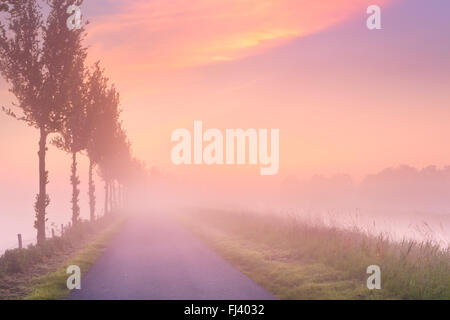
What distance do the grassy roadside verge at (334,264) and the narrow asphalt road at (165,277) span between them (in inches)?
31.0

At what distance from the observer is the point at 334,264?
13.0m

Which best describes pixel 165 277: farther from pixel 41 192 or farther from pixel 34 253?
pixel 41 192

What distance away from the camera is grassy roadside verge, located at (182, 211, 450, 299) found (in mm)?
9930

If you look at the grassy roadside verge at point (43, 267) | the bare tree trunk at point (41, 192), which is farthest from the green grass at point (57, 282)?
the bare tree trunk at point (41, 192)

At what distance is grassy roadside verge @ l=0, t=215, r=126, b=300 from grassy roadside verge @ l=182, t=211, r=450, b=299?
5.90 metres

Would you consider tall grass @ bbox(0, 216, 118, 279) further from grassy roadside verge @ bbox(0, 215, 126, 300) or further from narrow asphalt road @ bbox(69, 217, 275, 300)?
narrow asphalt road @ bbox(69, 217, 275, 300)

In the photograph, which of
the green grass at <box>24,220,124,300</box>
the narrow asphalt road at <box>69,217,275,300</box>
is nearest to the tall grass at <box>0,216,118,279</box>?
the green grass at <box>24,220,124,300</box>

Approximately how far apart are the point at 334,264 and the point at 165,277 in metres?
5.73

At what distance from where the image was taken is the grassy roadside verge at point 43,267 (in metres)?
11.0

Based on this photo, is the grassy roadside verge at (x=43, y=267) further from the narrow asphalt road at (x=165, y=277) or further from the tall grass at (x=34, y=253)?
the narrow asphalt road at (x=165, y=277)

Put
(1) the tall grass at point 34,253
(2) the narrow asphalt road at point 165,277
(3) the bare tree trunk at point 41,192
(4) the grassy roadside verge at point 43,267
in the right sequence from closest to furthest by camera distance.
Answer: (2) the narrow asphalt road at point 165,277 < (4) the grassy roadside verge at point 43,267 < (1) the tall grass at point 34,253 < (3) the bare tree trunk at point 41,192
